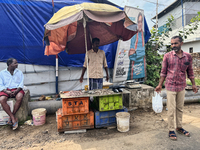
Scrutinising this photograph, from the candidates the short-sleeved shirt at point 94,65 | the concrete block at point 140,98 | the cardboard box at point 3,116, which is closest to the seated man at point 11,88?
the cardboard box at point 3,116

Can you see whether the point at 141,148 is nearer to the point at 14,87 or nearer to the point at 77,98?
the point at 77,98

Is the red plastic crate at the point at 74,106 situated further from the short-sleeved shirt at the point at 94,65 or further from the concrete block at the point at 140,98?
the concrete block at the point at 140,98

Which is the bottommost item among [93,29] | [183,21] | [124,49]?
[124,49]

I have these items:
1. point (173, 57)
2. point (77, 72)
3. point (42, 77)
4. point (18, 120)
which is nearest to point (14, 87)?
point (18, 120)

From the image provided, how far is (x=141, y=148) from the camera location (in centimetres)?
268

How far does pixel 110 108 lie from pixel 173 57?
1784mm

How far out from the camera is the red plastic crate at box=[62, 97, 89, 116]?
3162mm

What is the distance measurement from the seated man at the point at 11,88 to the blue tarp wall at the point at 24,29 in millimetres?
1270

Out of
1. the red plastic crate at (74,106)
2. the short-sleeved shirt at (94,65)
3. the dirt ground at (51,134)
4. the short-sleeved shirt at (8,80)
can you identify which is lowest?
the dirt ground at (51,134)

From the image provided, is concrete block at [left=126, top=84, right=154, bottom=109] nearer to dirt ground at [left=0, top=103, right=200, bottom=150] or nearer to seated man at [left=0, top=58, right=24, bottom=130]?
dirt ground at [left=0, top=103, right=200, bottom=150]

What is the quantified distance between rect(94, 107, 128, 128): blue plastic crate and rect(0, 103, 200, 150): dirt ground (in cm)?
14

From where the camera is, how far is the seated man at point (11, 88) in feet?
11.9

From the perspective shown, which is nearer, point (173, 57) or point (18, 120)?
point (173, 57)

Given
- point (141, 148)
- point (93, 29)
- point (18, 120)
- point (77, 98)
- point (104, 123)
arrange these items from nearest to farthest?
point (141, 148) < point (77, 98) < point (104, 123) < point (18, 120) < point (93, 29)
